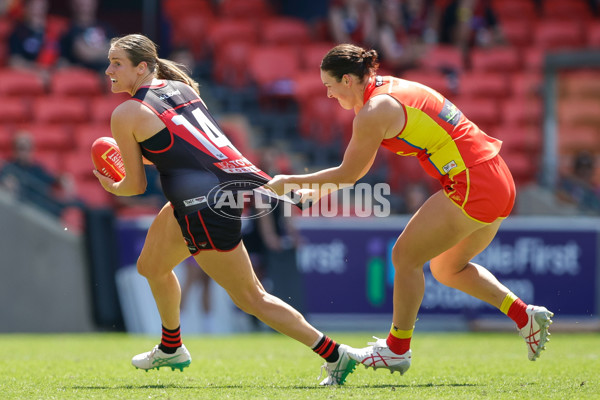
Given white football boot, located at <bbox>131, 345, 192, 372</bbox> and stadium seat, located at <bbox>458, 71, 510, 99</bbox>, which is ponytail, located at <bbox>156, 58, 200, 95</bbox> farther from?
stadium seat, located at <bbox>458, 71, 510, 99</bbox>

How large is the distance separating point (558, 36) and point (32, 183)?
25.9ft

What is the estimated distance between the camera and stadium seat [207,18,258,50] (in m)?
14.2

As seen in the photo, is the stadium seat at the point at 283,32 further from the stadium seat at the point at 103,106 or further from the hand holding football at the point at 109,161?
the hand holding football at the point at 109,161

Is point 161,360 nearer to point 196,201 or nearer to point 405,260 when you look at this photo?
point 196,201

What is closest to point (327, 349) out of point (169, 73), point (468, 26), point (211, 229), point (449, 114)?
point (211, 229)

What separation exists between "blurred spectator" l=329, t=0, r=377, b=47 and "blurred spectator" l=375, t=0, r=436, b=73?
13cm

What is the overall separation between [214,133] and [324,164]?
7122 mm

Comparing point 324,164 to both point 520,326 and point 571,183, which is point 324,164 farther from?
point 520,326

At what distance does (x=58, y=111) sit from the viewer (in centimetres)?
1284

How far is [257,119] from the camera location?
13.3m

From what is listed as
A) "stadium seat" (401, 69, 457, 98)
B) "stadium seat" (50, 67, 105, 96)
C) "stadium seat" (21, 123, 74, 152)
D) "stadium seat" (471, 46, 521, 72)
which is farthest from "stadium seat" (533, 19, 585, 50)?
"stadium seat" (21, 123, 74, 152)

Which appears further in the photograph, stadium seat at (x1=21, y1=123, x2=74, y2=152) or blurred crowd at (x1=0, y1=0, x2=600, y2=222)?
stadium seat at (x1=21, y1=123, x2=74, y2=152)

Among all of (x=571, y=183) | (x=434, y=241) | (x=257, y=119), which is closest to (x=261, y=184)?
(x=434, y=241)

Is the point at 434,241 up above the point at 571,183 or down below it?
above
